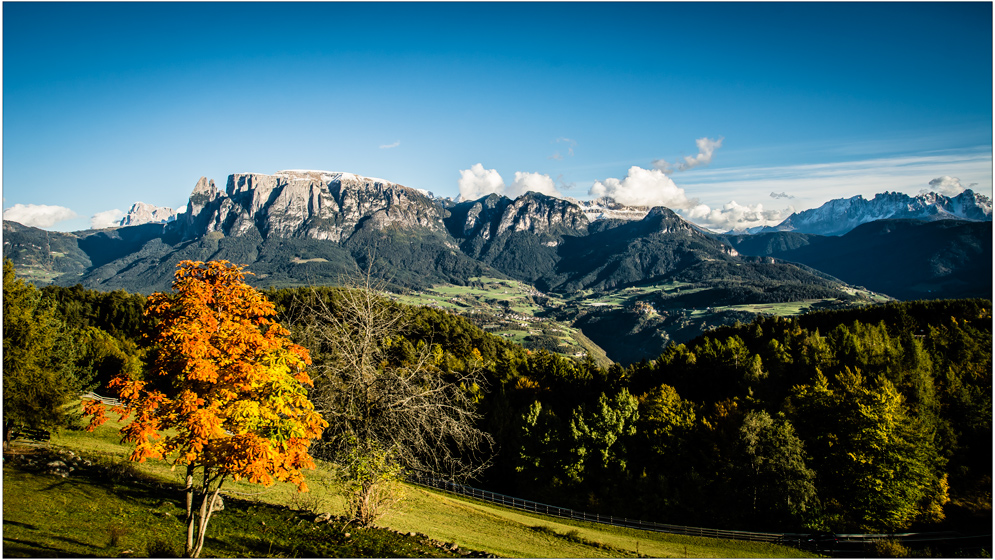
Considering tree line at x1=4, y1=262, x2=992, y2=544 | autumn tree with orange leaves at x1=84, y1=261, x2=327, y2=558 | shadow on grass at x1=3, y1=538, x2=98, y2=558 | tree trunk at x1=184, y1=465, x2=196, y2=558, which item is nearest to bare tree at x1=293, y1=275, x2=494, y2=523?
autumn tree with orange leaves at x1=84, y1=261, x2=327, y2=558

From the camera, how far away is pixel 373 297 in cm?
1475

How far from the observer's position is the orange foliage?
936 cm

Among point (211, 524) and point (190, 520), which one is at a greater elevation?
point (190, 520)

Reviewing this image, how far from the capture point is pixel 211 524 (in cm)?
1422

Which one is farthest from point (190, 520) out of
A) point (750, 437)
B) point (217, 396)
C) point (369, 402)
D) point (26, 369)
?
point (750, 437)

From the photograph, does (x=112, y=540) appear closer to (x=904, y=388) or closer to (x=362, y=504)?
(x=362, y=504)

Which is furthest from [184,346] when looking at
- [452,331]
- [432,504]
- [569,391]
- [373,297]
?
[452,331]

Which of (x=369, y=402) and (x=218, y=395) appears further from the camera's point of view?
(x=369, y=402)

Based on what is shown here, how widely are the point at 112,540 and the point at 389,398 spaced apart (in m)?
7.49

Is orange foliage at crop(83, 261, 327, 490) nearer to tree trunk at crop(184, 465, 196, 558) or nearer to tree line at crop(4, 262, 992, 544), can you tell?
tree trunk at crop(184, 465, 196, 558)

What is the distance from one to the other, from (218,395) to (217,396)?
0.03 m

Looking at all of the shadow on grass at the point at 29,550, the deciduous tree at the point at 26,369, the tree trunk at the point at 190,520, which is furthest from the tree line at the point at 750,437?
the tree trunk at the point at 190,520

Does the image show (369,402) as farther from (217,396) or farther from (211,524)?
(211,524)

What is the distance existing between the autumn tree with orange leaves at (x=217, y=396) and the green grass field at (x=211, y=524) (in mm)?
2056
